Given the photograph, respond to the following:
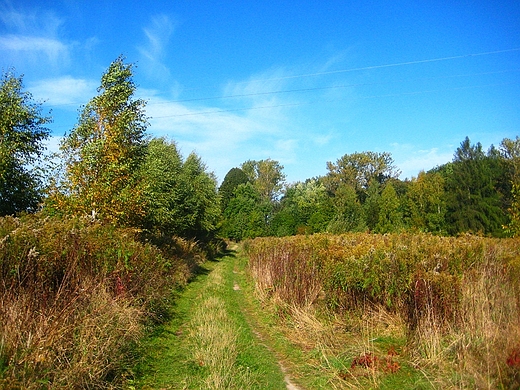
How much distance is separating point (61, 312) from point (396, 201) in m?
48.0

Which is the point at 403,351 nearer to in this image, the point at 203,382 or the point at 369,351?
the point at 369,351

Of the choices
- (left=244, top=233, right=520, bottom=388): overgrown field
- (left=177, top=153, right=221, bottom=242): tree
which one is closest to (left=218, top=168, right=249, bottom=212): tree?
(left=177, top=153, right=221, bottom=242): tree

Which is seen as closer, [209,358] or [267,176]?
[209,358]

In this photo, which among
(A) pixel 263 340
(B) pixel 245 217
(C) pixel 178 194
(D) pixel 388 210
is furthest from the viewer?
(B) pixel 245 217

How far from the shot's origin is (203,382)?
6.02 meters

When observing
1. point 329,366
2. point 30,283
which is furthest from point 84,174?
point 329,366

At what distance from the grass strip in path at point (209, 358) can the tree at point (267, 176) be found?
75.7 metres

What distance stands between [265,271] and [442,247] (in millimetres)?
8142

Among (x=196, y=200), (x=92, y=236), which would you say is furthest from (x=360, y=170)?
(x=92, y=236)

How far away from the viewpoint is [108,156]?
13531mm

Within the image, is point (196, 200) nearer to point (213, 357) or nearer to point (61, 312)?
point (213, 357)

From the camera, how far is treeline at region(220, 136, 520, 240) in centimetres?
4434

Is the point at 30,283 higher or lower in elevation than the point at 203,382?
higher

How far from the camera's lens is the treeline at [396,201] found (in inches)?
1746
